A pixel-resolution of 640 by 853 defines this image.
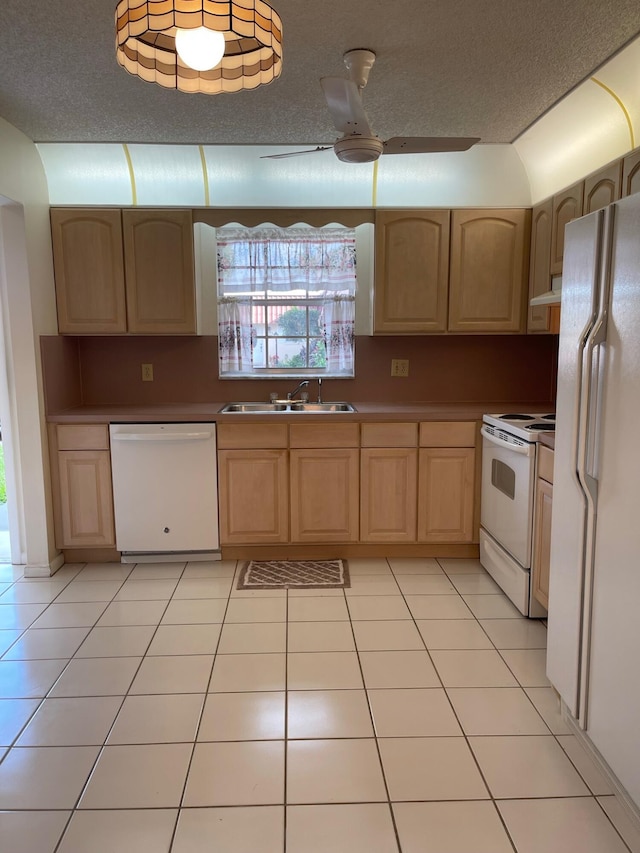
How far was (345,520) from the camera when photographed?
3.68 meters

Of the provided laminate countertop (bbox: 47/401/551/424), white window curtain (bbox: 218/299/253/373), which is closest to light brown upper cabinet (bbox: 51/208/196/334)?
white window curtain (bbox: 218/299/253/373)

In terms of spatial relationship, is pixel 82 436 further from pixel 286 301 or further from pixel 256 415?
pixel 286 301

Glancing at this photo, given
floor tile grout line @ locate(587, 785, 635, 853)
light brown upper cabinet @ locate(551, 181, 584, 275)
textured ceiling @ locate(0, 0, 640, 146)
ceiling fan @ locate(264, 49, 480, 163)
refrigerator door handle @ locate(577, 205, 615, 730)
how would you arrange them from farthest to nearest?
light brown upper cabinet @ locate(551, 181, 584, 275), ceiling fan @ locate(264, 49, 480, 163), textured ceiling @ locate(0, 0, 640, 146), refrigerator door handle @ locate(577, 205, 615, 730), floor tile grout line @ locate(587, 785, 635, 853)

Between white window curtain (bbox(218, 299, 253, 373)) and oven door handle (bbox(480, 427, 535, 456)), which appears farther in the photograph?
white window curtain (bbox(218, 299, 253, 373))

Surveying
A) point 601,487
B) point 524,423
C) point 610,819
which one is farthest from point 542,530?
point 610,819

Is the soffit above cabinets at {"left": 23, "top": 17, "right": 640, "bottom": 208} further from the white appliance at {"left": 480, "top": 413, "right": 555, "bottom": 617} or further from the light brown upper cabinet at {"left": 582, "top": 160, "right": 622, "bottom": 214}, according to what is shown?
the white appliance at {"left": 480, "top": 413, "right": 555, "bottom": 617}

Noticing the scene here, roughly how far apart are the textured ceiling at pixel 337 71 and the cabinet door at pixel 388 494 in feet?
6.15

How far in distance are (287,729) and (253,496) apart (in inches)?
66.4

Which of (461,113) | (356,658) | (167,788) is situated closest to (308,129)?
(461,113)

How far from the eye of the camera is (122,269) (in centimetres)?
368

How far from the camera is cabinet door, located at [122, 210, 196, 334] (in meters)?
3.66

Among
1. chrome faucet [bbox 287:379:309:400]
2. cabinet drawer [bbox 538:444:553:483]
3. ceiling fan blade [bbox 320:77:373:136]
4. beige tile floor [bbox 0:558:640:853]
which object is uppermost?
ceiling fan blade [bbox 320:77:373:136]

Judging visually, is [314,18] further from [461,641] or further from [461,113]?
[461,641]

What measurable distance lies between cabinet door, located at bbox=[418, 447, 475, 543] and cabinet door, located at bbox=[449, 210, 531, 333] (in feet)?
2.75
